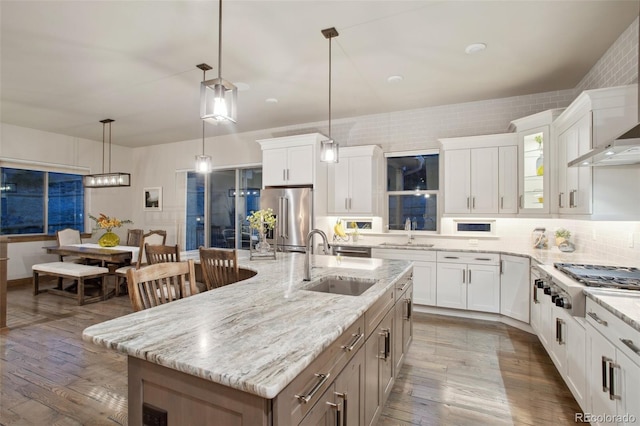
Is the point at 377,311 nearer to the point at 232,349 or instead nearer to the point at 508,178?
the point at 232,349

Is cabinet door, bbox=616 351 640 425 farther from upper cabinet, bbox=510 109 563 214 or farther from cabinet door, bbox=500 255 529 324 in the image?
upper cabinet, bbox=510 109 563 214

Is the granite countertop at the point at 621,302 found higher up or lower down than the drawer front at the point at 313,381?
higher up

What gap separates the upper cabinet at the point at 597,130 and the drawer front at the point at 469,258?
1.08 metres

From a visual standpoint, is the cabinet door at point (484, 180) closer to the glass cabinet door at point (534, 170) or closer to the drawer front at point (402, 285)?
the glass cabinet door at point (534, 170)

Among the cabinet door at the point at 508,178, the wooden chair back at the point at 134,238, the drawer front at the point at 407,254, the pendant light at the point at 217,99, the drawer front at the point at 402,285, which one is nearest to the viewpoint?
the pendant light at the point at 217,99

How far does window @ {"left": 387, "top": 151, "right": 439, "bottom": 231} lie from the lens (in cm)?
491

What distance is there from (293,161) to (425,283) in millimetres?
2577

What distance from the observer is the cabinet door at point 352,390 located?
1.36m

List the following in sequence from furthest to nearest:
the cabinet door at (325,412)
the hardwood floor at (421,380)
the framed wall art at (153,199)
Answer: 1. the framed wall art at (153,199)
2. the hardwood floor at (421,380)
3. the cabinet door at (325,412)

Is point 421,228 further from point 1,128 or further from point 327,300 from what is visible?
point 1,128

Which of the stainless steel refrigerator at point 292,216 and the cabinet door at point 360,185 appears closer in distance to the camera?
the stainless steel refrigerator at point 292,216

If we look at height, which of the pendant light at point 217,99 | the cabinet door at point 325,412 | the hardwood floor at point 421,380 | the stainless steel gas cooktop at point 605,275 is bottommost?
the hardwood floor at point 421,380

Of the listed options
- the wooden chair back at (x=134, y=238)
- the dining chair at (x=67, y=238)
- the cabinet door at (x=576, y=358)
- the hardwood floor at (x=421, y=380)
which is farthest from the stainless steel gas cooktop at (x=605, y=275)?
the dining chair at (x=67, y=238)

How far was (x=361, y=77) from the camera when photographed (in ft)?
12.1
